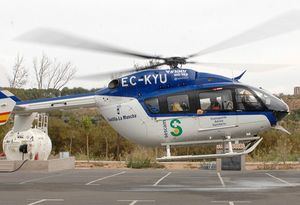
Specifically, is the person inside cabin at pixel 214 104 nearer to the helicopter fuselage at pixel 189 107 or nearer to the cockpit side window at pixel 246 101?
the helicopter fuselage at pixel 189 107

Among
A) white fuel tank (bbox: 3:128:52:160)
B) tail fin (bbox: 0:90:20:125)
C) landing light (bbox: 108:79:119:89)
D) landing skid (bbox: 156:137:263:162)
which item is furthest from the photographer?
white fuel tank (bbox: 3:128:52:160)

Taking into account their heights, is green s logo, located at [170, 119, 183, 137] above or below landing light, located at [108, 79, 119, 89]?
below

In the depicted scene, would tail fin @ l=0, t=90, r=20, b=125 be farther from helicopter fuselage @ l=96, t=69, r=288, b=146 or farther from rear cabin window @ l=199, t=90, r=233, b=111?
rear cabin window @ l=199, t=90, r=233, b=111

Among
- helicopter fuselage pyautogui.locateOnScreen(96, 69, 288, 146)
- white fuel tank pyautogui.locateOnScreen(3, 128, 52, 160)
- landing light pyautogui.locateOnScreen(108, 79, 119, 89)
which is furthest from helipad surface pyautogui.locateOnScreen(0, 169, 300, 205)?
white fuel tank pyautogui.locateOnScreen(3, 128, 52, 160)

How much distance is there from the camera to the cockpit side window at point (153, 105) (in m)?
16.3

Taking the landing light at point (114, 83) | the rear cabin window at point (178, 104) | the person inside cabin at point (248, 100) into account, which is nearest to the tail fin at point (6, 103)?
the landing light at point (114, 83)

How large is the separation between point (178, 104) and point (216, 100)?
123cm

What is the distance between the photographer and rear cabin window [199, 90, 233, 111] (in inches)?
627

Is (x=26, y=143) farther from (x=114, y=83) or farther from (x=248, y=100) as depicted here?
(x=248, y=100)

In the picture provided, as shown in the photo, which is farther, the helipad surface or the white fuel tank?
the white fuel tank

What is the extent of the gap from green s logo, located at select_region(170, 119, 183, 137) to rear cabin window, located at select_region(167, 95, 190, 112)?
0.39 metres

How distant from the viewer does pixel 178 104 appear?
1614 centimetres

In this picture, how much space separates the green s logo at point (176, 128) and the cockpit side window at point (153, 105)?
629 mm

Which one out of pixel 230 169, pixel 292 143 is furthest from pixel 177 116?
pixel 292 143
